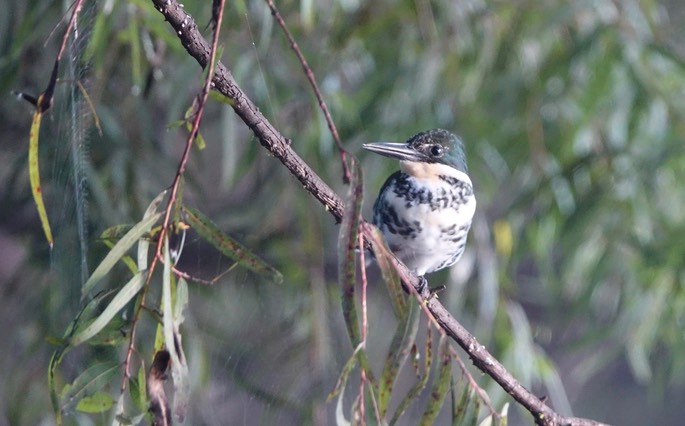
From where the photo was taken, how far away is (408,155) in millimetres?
2102

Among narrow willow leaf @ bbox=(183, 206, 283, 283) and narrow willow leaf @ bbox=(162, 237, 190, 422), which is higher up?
narrow willow leaf @ bbox=(183, 206, 283, 283)

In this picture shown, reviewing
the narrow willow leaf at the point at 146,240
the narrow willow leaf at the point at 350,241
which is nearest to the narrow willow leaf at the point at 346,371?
the narrow willow leaf at the point at 350,241

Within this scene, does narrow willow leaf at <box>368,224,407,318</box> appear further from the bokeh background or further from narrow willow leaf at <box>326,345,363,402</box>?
the bokeh background

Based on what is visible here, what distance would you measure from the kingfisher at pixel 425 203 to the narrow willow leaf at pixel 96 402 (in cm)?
94

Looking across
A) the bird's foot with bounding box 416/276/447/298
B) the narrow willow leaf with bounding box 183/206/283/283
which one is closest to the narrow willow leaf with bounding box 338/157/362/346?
the narrow willow leaf with bounding box 183/206/283/283

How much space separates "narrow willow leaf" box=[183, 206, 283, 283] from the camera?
1229 millimetres

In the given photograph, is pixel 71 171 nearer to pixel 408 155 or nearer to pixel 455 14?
pixel 408 155

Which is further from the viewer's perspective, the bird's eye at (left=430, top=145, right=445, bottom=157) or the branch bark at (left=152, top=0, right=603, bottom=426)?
the bird's eye at (left=430, top=145, right=445, bottom=157)

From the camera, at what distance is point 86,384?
1.23 metres

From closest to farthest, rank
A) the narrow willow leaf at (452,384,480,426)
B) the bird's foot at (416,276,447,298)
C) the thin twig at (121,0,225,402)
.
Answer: the thin twig at (121,0,225,402)
the narrow willow leaf at (452,384,480,426)
the bird's foot at (416,276,447,298)

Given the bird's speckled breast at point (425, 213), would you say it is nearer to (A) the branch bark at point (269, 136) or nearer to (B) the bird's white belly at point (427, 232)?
(B) the bird's white belly at point (427, 232)

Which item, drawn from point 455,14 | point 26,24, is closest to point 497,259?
point 455,14

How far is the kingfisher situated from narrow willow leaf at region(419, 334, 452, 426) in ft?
2.66

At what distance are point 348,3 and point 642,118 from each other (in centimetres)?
77
